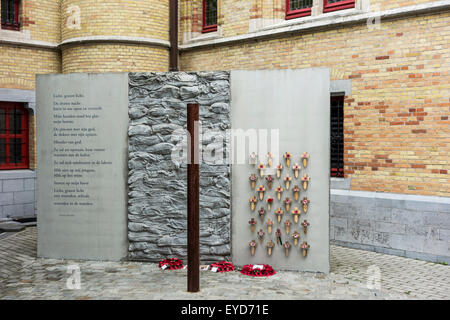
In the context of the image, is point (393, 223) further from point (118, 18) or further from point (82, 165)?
point (118, 18)

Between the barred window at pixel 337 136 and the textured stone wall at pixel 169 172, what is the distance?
3058 millimetres

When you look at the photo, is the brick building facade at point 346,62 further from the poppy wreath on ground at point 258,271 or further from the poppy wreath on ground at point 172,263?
the poppy wreath on ground at point 172,263

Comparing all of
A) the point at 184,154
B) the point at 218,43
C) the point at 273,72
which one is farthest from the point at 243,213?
the point at 218,43

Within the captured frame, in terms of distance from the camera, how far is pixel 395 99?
28.5ft

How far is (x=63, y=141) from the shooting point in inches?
319

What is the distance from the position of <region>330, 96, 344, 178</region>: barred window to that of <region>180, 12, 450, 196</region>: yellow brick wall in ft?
0.85

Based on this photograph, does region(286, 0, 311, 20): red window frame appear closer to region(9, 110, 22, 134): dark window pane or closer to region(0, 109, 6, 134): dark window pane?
region(9, 110, 22, 134): dark window pane

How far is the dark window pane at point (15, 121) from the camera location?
12.0 m

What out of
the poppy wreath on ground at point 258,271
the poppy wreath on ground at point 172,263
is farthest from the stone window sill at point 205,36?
the poppy wreath on ground at point 258,271

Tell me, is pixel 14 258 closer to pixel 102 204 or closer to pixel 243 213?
pixel 102 204

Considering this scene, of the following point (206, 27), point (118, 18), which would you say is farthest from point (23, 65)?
point (206, 27)

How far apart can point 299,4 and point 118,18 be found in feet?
14.3

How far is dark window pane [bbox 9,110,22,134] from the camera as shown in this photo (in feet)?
39.5

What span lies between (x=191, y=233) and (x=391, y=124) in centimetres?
451
